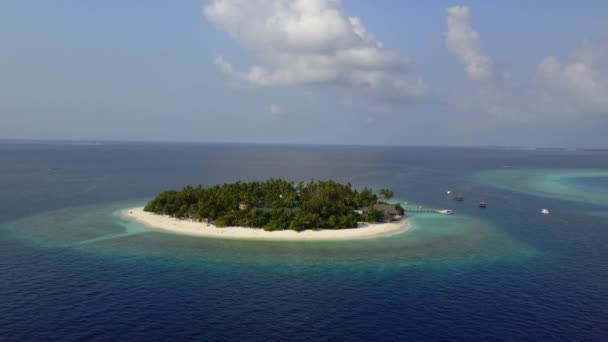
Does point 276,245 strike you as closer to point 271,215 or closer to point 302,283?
point 271,215

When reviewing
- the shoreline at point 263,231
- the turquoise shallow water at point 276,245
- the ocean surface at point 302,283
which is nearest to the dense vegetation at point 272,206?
the shoreline at point 263,231

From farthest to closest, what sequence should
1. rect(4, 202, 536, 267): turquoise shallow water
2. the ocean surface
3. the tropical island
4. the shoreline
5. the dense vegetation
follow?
the dense vegetation → the tropical island → the shoreline → rect(4, 202, 536, 267): turquoise shallow water → the ocean surface

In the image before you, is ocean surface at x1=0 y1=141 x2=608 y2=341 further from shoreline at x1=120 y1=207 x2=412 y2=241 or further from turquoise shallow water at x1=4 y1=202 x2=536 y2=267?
shoreline at x1=120 y1=207 x2=412 y2=241

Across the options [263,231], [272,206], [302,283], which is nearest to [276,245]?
[263,231]

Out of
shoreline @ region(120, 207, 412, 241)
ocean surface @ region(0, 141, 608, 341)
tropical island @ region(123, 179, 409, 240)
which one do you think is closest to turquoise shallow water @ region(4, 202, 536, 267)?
ocean surface @ region(0, 141, 608, 341)

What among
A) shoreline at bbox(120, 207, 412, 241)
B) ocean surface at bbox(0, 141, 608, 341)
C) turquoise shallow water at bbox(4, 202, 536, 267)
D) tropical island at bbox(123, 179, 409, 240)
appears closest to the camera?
ocean surface at bbox(0, 141, 608, 341)

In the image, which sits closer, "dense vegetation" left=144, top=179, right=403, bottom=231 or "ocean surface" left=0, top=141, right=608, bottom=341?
"ocean surface" left=0, top=141, right=608, bottom=341

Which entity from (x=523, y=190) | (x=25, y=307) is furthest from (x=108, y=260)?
(x=523, y=190)
